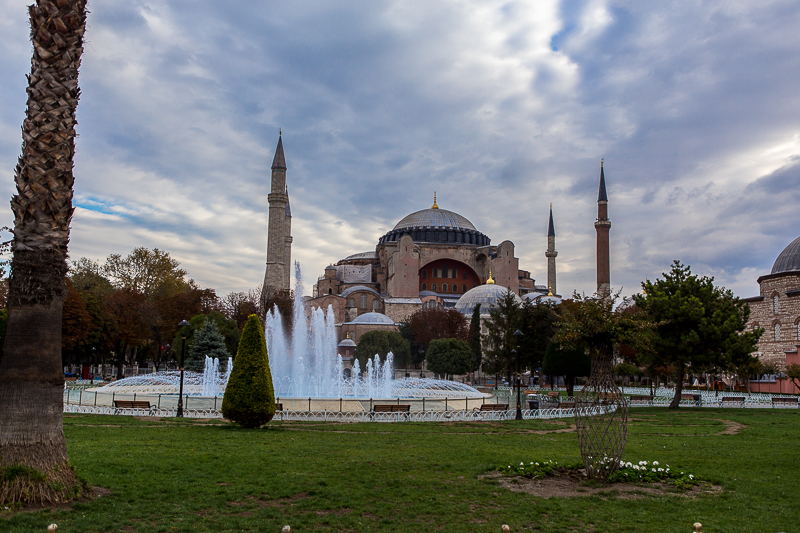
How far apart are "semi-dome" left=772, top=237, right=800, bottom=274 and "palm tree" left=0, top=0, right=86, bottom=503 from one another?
125 feet

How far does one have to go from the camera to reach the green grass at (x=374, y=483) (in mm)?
5117

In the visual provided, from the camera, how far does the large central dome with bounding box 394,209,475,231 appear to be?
65.8 m

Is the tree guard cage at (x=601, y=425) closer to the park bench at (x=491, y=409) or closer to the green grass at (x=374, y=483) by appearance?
the green grass at (x=374, y=483)

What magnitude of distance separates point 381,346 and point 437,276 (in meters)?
24.0

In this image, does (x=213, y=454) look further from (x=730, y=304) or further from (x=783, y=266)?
(x=783, y=266)

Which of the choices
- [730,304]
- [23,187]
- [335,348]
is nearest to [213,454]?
[23,187]

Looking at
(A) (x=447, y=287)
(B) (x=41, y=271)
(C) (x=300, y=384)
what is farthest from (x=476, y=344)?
(B) (x=41, y=271)

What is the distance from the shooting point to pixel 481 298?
51469mm

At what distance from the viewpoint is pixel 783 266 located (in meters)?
35.3

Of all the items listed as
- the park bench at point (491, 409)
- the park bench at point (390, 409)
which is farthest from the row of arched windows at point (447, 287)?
the park bench at point (390, 409)

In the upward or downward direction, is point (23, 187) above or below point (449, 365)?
above

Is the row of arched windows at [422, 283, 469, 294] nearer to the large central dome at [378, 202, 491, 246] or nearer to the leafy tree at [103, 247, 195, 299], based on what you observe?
the large central dome at [378, 202, 491, 246]

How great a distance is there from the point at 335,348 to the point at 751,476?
105ft

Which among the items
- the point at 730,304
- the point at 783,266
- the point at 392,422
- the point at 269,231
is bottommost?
the point at 392,422
